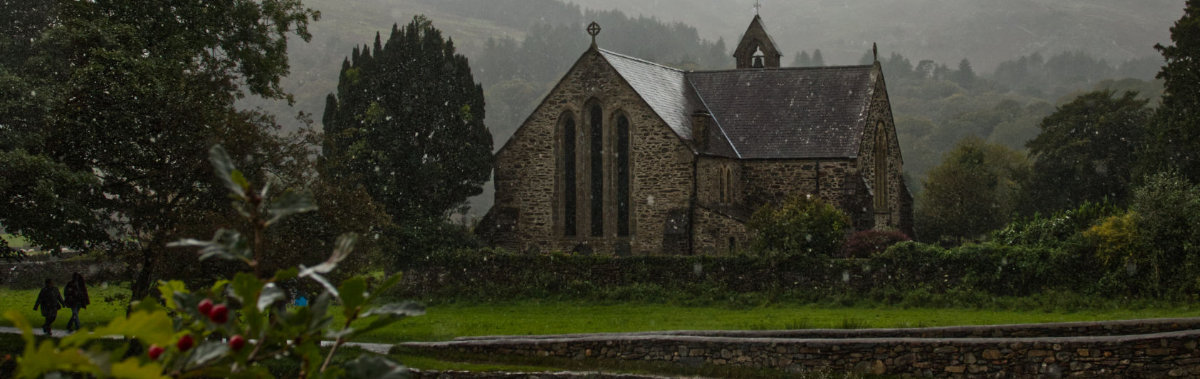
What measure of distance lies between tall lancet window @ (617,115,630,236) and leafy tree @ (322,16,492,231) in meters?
4.76

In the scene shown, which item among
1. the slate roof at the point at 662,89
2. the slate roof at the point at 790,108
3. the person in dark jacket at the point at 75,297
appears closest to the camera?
the person in dark jacket at the point at 75,297

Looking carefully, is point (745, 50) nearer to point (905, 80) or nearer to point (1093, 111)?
point (1093, 111)

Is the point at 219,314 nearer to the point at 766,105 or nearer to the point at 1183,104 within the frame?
the point at 766,105

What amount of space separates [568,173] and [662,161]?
3.72 meters

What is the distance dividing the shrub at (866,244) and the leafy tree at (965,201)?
55.2ft

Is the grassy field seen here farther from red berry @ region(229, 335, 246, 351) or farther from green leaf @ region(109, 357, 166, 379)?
green leaf @ region(109, 357, 166, 379)

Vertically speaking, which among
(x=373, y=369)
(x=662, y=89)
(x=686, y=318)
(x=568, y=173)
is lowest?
(x=686, y=318)

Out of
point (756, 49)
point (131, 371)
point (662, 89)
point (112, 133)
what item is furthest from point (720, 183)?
point (131, 371)

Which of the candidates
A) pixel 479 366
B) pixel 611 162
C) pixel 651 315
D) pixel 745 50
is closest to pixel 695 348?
pixel 479 366

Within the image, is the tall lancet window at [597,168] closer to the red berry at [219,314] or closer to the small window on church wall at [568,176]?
the small window on church wall at [568,176]

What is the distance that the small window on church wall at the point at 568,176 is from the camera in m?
39.3

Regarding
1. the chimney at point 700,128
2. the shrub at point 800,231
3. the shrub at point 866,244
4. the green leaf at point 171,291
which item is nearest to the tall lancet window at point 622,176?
the chimney at point 700,128

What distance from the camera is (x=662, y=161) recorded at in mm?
38094

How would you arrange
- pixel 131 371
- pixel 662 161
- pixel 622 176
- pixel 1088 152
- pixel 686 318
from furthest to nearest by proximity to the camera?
pixel 1088 152
pixel 622 176
pixel 662 161
pixel 686 318
pixel 131 371
